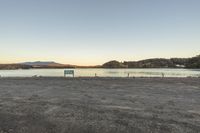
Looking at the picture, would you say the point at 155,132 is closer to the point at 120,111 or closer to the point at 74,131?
the point at 74,131

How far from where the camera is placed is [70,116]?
26.6 ft

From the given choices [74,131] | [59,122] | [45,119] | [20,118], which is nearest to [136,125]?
[74,131]

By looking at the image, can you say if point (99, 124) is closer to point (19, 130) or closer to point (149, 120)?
point (149, 120)

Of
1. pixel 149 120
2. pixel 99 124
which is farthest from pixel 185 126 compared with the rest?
pixel 99 124

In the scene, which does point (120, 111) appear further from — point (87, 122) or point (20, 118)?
point (20, 118)

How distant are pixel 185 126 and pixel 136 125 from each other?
145 centimetres

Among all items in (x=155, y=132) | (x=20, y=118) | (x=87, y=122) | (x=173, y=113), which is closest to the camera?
(x=155, y=132)

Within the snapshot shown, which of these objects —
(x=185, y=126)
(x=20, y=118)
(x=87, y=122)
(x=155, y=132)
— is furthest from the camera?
(x=20, y=118)

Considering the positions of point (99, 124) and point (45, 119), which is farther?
point (45, 119)

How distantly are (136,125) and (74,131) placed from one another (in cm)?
192

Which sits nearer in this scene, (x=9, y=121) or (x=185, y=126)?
(x=185, y=126)

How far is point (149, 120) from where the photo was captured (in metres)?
7.41

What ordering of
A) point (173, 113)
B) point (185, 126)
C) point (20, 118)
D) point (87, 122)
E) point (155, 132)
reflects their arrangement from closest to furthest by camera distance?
point (155, 132)
point (185, 126)
point (87, 122)
point (20, 118)
point (173, 113)

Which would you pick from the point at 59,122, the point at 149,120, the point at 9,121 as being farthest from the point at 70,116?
the point at 149,120
